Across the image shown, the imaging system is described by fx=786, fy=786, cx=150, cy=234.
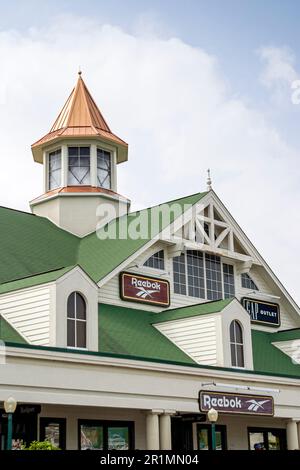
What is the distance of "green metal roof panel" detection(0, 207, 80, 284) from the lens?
27.0m

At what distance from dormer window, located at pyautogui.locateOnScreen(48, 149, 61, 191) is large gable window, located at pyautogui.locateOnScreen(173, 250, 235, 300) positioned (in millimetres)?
7820

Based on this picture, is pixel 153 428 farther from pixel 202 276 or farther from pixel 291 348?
pixel 291 348

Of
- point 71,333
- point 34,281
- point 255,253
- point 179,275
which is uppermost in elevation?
point 255,253

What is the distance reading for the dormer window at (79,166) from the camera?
117 feet

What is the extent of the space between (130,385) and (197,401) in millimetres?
2988

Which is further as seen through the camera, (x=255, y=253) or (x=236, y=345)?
(x=255, y=253)

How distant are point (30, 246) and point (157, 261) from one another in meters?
4.90

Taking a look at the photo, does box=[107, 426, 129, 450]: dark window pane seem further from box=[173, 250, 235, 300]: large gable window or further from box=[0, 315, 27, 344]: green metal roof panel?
box=[173, 250, 235, 300]: large gable window

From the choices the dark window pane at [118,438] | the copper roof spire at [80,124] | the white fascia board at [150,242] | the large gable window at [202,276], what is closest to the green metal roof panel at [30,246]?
the white fascia board at [150,242]

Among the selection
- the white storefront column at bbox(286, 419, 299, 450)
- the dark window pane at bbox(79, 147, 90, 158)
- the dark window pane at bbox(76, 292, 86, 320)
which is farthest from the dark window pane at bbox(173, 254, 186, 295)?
the dark window pane at bbox(76, 292, 86, 320)

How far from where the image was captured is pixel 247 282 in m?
34.3

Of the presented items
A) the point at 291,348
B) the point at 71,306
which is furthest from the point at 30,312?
the point at 291,348
